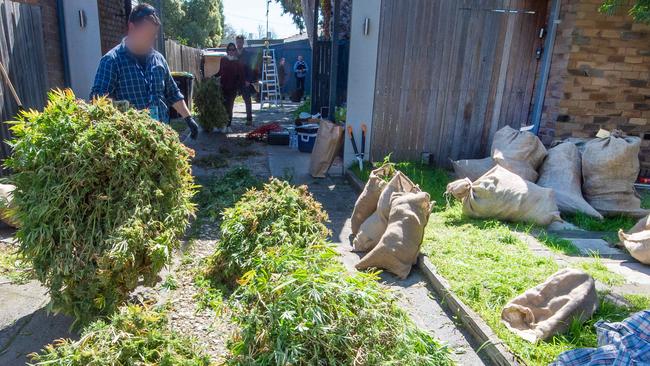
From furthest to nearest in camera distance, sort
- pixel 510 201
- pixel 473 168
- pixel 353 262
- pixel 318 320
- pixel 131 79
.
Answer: pixel 473 168 → pixel 510 201 → pixel 353 262 → pixel 131 79 → pixel 318 320

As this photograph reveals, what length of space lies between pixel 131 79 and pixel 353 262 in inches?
98.7

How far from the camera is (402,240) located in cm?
354

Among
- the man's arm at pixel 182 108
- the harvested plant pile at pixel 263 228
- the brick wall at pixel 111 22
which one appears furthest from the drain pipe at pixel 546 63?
the brick wall at pixel 111 22

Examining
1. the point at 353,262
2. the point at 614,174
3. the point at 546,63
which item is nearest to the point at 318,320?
the point at 353,262

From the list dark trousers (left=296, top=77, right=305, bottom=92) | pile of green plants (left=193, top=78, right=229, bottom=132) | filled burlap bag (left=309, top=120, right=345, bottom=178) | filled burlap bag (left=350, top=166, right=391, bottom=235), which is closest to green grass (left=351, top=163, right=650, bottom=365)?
filled burlap bag (left=350, top=166, right=391, bottom=235)

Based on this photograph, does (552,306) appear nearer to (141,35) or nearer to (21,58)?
(141,35)

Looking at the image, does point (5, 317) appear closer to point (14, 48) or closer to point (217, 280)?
point (217, 280)

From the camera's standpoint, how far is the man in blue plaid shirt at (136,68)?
342cm

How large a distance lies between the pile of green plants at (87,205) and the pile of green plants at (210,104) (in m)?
7.12

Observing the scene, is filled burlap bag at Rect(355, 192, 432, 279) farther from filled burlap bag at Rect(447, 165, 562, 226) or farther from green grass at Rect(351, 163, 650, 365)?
filled burlap bag at Rect(447, 165, 562, 226)

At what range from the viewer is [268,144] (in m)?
9.16

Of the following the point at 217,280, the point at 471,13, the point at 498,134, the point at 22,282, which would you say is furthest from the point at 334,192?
the point at 22,282

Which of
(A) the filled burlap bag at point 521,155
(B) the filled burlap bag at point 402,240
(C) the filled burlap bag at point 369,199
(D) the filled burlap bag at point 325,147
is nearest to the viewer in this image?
(B) the filled burlap bag at point 402,240

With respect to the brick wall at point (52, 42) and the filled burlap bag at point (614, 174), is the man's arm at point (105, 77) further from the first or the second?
the filled burlap bag at point (614, 174)
